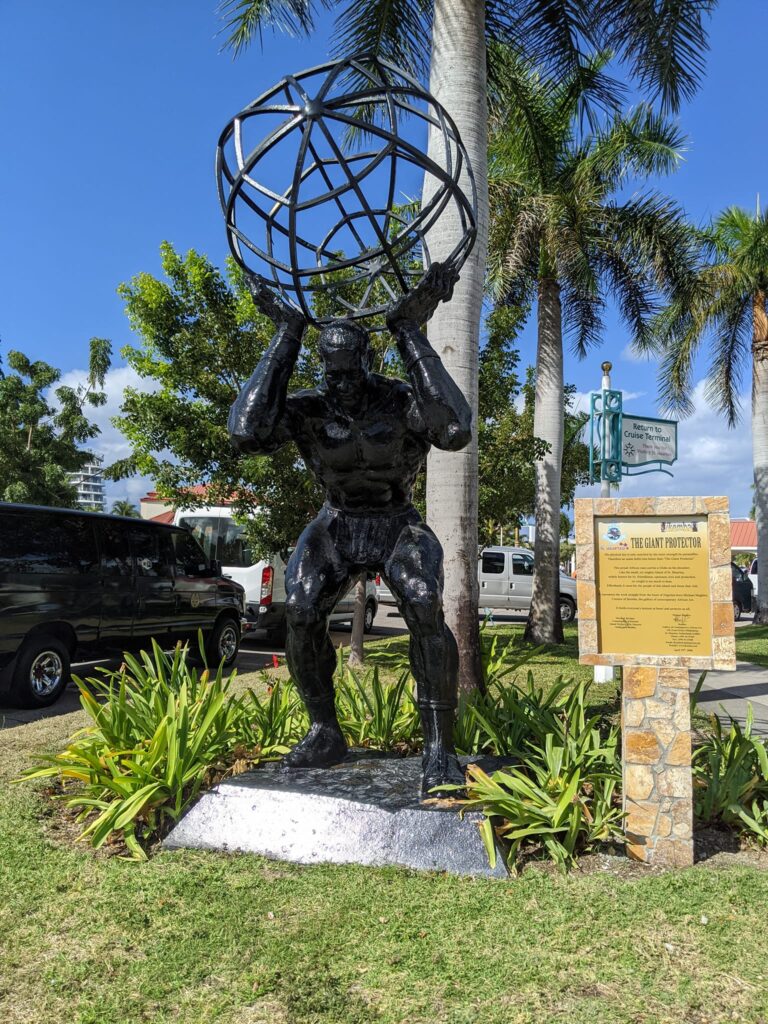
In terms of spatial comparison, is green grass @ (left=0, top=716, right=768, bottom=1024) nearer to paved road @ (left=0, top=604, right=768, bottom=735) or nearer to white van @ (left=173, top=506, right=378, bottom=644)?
paved road @ (left=0, top=604, right=768, bottom=735)

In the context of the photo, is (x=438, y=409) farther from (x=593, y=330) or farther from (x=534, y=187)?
(x=593, y=330)

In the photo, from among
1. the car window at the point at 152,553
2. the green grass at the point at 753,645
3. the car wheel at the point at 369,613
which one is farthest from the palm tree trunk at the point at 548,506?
the car window at the point at 152,553

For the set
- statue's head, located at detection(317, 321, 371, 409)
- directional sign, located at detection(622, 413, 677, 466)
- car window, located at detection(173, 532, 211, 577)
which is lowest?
car window, located at detection(173, 532, 211, 577)

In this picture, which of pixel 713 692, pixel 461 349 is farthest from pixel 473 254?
pixel 713 692

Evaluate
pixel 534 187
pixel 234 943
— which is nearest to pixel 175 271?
pixel 534 187

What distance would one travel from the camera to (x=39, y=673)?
24.3 feet

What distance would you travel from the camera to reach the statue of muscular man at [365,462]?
3562 millimetres

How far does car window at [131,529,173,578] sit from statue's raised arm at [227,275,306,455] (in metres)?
5.45

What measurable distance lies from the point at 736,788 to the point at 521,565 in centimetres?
1560

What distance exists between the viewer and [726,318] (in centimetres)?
1820

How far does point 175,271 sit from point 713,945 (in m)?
9.29

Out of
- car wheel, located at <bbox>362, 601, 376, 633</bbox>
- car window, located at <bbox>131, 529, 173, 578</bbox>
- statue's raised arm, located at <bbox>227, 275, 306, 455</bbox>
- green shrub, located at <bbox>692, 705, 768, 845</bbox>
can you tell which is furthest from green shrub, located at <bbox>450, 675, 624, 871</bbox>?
car wheel, located at <bbox>362, 601, 376, 633</bbox>

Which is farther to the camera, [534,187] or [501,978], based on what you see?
[534,187]

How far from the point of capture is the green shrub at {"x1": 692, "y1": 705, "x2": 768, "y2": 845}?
375 centimetres
